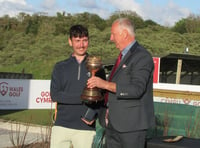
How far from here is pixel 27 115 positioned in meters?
15.5

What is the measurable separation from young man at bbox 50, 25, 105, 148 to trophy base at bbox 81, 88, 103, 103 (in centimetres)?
27

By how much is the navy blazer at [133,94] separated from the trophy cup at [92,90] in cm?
14

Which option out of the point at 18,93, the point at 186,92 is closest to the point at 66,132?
the point at 186,92

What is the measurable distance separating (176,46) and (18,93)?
100 ft

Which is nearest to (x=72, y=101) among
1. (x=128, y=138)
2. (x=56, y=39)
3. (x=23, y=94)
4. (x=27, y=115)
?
(x=128, y=138)

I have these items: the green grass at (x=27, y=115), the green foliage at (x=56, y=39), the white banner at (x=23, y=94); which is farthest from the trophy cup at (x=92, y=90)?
the green foliage at (x=56, y=39)

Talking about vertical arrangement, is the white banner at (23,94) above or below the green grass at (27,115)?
above

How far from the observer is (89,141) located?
3910mm

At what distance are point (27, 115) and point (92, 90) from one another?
1244 centimetres

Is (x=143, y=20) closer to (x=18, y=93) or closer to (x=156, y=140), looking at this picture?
(x=18, y=93)

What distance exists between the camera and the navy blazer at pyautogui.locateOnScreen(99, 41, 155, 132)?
3.25 meters

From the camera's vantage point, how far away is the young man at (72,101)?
383 cm

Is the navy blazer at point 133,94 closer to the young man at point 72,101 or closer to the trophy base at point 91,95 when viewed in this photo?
the trophy base at point 91,95

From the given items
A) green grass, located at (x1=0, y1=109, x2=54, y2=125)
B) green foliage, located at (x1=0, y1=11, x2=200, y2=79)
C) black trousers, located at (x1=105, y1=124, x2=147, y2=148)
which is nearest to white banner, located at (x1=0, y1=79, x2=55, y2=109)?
green grass, located at (x1=0, y1=109, x2=54, y2=125)
